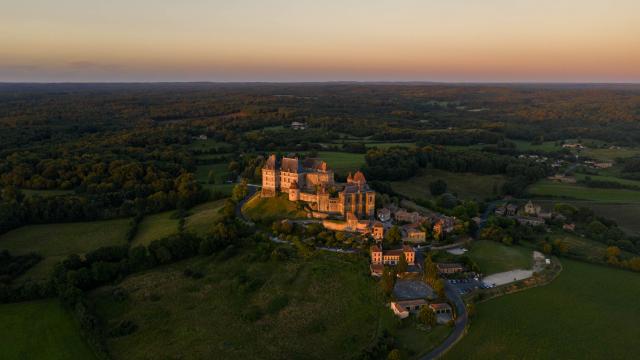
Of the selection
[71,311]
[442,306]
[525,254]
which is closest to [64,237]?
[71,311]

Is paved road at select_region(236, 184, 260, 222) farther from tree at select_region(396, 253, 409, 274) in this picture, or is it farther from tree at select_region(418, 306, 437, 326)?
tree at select_region(418, 306, 437, 326)

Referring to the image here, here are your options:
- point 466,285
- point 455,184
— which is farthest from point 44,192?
point 455,184

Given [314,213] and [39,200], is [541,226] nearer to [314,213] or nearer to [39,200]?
[314,213]

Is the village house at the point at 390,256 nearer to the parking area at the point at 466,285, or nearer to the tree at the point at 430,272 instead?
the tree at the point at 430,272

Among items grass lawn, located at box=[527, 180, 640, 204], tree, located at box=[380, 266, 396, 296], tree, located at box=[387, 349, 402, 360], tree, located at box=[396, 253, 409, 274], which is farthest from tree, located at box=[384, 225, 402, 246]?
grass lawn, located at box=[527, 180, 640, 204]

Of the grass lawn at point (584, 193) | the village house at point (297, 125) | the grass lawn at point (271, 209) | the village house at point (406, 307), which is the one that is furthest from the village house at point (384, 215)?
the village house at point (297, 125)
